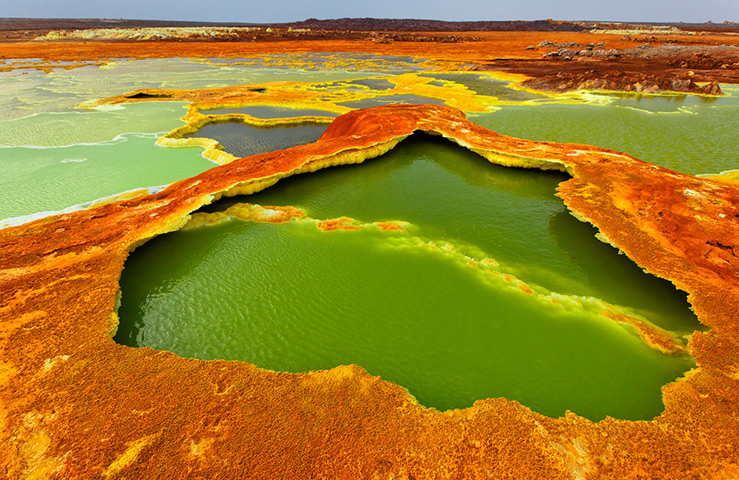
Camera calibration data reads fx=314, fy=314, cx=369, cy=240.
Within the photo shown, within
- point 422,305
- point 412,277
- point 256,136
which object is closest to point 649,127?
point 412,277

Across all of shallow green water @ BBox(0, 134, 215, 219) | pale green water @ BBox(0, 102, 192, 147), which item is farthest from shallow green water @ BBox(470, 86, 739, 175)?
pale green water @ BBox(0, 102, 192, 147)

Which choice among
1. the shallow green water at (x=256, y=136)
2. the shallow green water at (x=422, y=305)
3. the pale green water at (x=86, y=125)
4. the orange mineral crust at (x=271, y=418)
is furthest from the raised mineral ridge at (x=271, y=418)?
the pale green water at (x=86, y=125)

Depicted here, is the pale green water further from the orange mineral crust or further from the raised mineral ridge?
the orange mineral crust

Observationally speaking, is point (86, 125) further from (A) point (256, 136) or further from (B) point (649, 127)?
(B) point (649, 127)

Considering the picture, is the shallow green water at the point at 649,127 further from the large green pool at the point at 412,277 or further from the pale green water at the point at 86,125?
the pale green water at the point at 86,125

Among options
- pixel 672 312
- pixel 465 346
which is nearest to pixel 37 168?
pixel 465 346
